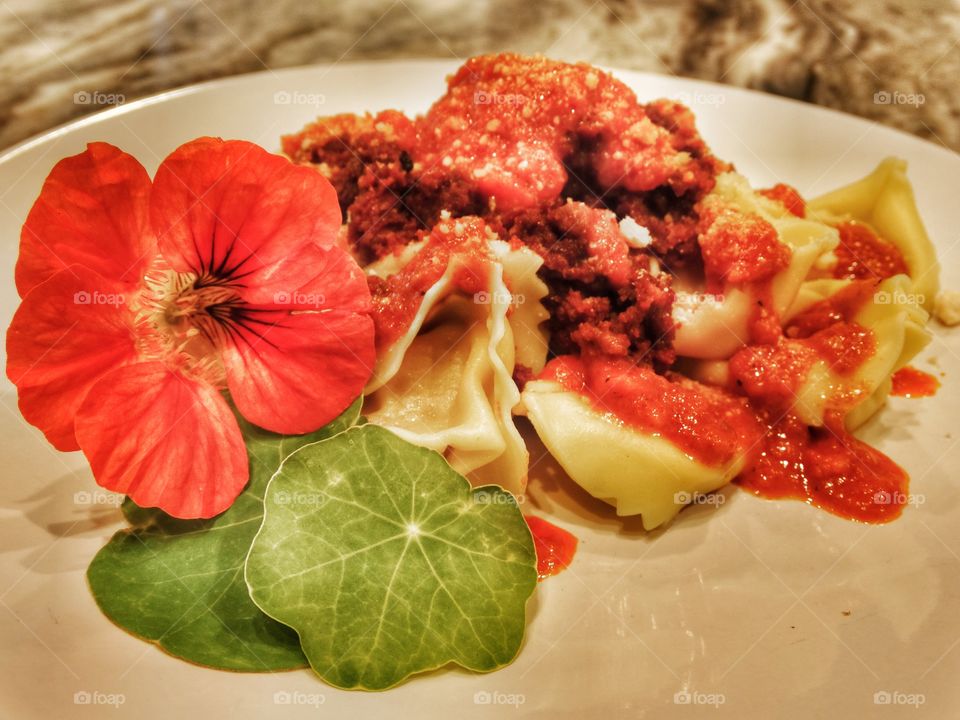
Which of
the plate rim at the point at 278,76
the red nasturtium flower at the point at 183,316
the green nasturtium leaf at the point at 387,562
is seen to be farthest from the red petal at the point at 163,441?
the plate rim at the point at 278,76

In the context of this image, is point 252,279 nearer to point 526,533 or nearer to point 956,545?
point 526,533

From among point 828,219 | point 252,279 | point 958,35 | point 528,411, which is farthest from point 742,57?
point 252,279
